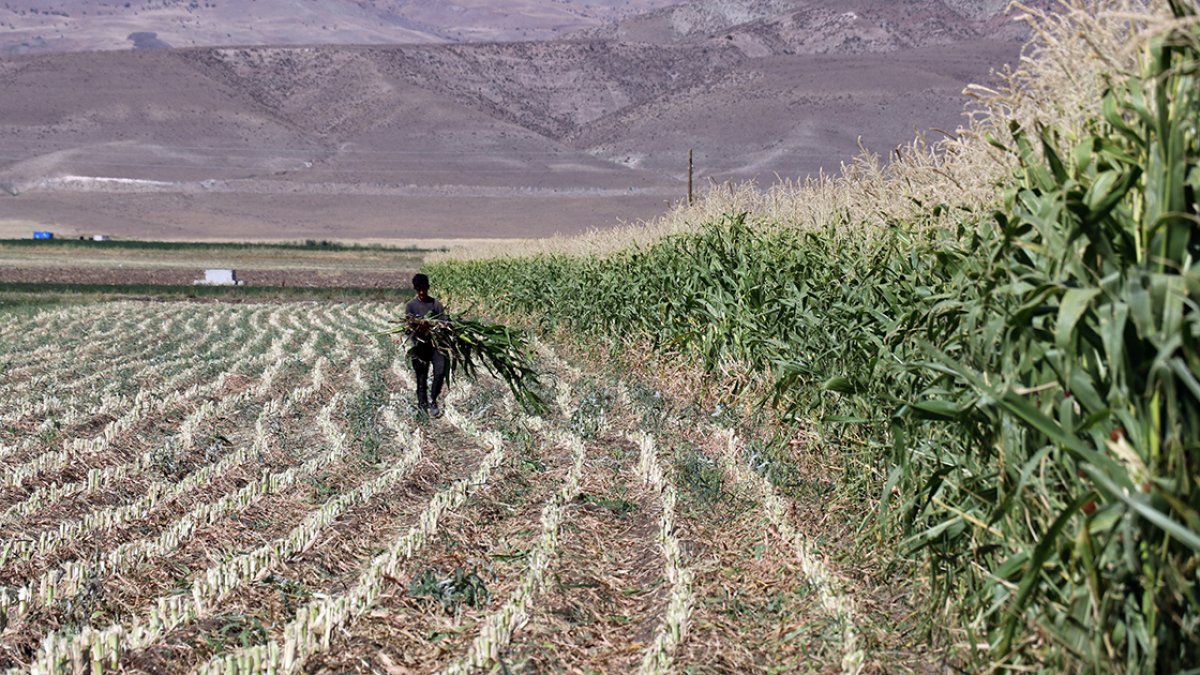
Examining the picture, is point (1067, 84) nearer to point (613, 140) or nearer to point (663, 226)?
point (663, 226)

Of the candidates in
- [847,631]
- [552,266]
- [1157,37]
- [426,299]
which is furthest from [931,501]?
[552,266]

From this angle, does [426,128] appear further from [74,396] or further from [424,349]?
[424,349]

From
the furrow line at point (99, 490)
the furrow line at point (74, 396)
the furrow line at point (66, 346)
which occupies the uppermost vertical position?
the furrow line at point (99, 490)

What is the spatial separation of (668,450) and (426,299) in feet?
11.4

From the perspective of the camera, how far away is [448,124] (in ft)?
458

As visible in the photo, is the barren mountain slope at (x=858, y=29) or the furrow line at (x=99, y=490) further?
the barren mountain slope at (x=858, y=29)

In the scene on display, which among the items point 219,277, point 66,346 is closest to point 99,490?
point 66,346

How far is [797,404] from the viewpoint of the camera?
9.90 meters

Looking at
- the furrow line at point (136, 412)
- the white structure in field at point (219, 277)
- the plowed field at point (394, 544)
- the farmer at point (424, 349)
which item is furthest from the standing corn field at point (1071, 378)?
the white structure in field at point (219, 277)

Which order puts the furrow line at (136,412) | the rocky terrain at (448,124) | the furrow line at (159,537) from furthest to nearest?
the rocky terrain at (448,124)
the furrow line at (136,412)
the furrow line at (159,537)

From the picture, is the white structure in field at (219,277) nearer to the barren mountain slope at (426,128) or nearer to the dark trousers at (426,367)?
the dark trousers at (426,367)

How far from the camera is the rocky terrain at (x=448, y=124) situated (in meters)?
113

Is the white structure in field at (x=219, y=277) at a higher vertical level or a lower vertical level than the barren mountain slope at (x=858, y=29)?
lower

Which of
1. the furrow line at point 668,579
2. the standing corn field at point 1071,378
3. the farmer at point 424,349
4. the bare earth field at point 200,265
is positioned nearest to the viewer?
the standing corn field at point 1071,378
